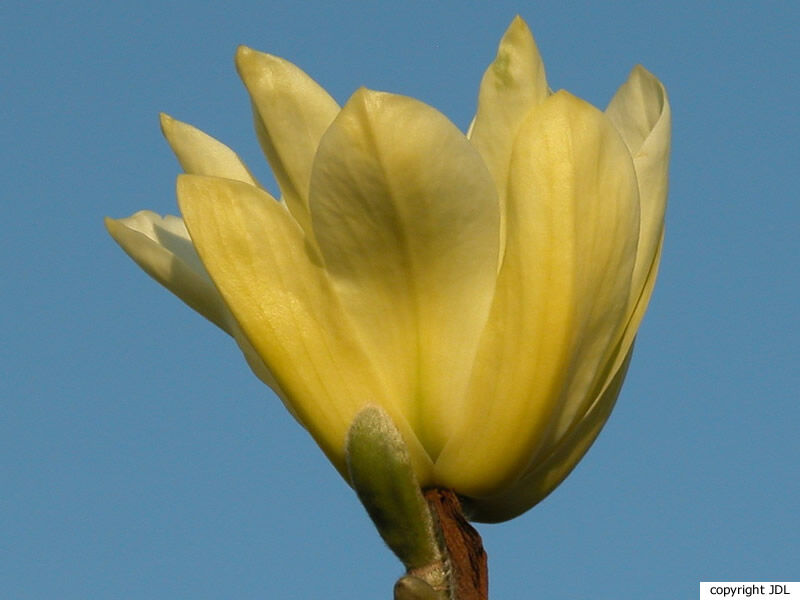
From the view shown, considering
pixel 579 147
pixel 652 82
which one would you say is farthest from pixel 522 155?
pixel 652 82

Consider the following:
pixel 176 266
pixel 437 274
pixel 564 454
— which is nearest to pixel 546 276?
pixel 437 274

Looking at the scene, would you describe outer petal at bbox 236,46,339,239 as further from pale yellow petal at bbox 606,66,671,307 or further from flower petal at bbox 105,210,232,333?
pale yellow petal at bbox 606,66,671,307

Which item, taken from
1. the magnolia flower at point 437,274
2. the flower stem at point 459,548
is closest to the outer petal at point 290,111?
the magnolia flower at point 437,274

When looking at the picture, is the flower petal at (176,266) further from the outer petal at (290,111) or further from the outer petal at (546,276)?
the outer petal at (546,276)

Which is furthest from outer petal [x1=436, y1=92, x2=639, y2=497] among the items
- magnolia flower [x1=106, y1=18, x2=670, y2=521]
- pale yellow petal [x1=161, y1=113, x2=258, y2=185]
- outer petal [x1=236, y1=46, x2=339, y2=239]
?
pale yellow petal [x1=161, y1=113, x2=258, y2=185]

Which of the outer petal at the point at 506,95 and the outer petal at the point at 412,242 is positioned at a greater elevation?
the outer petal at the point at 506,95

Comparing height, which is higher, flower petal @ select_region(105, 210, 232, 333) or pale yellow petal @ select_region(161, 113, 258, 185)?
pale yellow petal @ select_region(161, 113, 258, 185)
